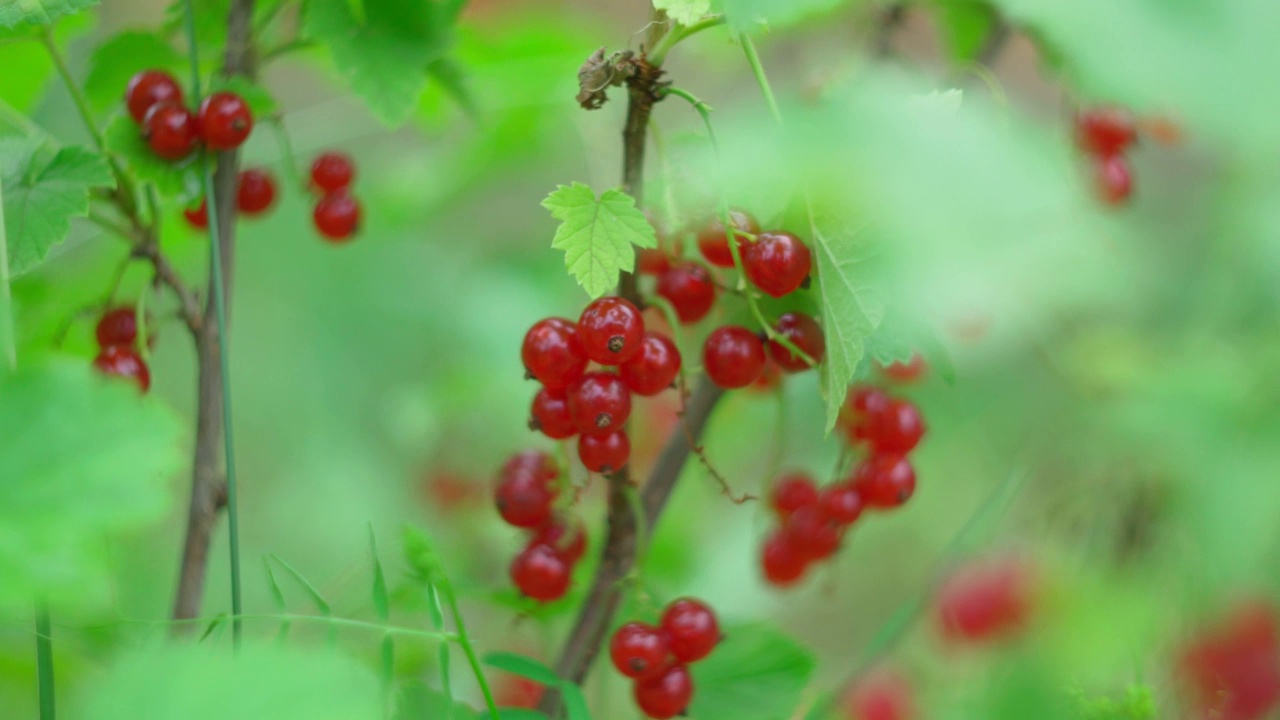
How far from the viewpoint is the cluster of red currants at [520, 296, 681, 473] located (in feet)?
1.39

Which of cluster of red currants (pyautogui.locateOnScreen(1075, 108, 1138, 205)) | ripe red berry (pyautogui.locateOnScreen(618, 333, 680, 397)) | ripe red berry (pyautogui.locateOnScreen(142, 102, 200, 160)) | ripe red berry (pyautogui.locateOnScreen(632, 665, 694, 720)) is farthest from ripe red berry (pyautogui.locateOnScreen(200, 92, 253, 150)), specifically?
cluster of red currants (pyautogui.locateOnScreen(1075, 108, 1138, 205))

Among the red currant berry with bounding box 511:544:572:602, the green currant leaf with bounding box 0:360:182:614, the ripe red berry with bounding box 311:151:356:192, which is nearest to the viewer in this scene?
the green currant leaf with bounding box 0:360:182:614

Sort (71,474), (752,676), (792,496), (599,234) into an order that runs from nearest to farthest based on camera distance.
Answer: (71,474)
(599,234)
(752,676)
(792,496)

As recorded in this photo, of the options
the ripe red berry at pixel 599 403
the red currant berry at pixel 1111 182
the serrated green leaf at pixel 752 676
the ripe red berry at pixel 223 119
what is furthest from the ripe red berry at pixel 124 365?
the red currant berry at pixel 1111 182

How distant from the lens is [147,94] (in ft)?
1.68

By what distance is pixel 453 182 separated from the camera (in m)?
0.99

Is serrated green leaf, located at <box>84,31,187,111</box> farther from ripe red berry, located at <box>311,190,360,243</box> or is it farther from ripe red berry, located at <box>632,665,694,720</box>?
ripe red berry, located at <box>632,665,694,720</box>

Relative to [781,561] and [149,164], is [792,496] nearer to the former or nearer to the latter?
[781,561]

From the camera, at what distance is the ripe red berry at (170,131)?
1.60ft

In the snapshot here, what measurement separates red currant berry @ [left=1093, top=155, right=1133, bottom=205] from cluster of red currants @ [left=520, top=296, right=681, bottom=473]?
1.09ft

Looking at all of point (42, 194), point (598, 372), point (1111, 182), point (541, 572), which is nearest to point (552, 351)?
point (598, 372)

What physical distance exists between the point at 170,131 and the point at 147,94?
0.04 m

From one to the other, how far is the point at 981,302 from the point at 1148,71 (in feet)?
0.43

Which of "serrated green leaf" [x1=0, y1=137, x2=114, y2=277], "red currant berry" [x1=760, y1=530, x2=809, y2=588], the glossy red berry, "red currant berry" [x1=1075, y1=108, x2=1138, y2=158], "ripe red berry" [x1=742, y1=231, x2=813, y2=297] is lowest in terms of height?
"red currant berry" [x1=760, y1=530, x2=809, y2=588]
